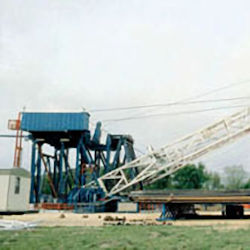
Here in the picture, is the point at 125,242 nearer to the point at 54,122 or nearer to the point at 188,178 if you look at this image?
the point at 54,122

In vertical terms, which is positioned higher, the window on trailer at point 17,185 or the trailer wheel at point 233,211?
the window on trailer at point 17,185

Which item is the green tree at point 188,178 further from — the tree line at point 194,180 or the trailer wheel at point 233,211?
the trailer wheel at point 233,211

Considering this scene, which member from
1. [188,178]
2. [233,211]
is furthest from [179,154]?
[188,178]

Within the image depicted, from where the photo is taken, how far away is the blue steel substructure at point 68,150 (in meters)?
38.9

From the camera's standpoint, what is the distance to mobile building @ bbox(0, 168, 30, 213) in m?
25.6

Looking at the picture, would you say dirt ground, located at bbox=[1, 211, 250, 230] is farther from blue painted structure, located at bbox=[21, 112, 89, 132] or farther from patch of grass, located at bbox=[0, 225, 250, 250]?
blue painted structure, located at bbox=[21, 112, 89, 132]

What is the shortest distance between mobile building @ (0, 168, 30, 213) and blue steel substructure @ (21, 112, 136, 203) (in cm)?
1048

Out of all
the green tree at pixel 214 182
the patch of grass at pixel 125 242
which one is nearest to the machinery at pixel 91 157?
the patch of grass at pixel 125 242

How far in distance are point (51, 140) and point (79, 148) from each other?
3483 millimetres

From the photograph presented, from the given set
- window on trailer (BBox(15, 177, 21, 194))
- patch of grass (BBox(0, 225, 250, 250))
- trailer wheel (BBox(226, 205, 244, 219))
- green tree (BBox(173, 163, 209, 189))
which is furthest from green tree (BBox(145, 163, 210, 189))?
patch of grass (BBox(0, 225, 250, 250))

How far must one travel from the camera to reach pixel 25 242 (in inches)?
432

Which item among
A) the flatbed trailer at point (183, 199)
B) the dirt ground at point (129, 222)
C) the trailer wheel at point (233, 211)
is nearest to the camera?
the dirt ground at point (129, 222)

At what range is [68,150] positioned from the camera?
147 ft

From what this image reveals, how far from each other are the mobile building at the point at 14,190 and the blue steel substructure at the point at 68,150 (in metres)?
10.5
